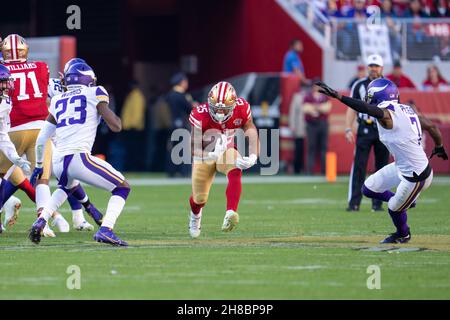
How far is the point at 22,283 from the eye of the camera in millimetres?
8664

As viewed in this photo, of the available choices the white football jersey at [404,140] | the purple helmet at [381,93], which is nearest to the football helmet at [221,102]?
the purple helmet at [381,93]

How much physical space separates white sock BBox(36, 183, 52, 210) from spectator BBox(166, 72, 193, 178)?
10310 millimetres

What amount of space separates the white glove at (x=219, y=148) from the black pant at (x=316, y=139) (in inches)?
467

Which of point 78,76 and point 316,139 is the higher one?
point 78,76

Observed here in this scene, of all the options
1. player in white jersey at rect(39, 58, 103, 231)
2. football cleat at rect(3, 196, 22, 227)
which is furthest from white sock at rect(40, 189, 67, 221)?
football cleat at rect(3, 196, 22, 227)

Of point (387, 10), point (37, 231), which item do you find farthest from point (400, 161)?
point (387, 10)

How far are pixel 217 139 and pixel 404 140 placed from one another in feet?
6.24

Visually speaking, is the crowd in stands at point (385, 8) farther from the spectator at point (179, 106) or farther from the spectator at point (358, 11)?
the spectator at point (179, 106)

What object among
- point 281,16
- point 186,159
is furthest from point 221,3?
point 186,159

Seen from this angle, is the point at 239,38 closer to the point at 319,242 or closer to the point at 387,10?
the point at 387,10

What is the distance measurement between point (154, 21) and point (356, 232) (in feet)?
59.7

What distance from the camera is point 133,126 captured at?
2581 cm

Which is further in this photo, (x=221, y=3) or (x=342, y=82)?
(x=221, y=3)
